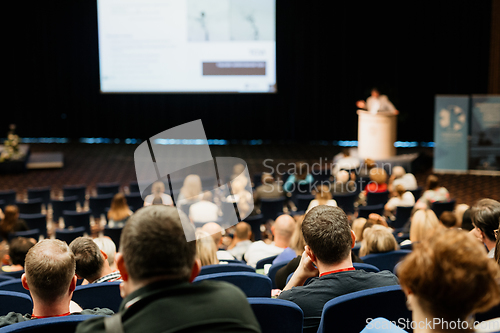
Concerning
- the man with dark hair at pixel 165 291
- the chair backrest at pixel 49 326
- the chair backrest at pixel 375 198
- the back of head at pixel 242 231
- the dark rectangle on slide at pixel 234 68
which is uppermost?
the dark rectangle on slide at pixel 234 68

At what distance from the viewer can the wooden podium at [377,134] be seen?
10.7 m

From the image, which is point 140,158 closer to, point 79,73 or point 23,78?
point 79,73

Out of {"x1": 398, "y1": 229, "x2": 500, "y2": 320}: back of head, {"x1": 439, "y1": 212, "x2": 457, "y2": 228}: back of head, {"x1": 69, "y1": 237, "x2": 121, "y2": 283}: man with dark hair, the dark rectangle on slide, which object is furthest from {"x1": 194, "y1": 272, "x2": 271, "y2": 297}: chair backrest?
the dark rectangle on slide

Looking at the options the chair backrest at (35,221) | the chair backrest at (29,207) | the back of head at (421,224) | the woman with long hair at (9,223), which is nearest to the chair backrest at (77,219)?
the chair backrest at (35,221)

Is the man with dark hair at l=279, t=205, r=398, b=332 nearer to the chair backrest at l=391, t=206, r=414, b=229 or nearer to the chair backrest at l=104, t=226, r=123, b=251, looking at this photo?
the chair backrest at l=104, t=226, r=123, b=251

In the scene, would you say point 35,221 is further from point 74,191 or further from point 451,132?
point 451,132

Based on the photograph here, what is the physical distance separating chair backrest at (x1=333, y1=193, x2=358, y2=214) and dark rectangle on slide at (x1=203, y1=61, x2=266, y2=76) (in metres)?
7.23

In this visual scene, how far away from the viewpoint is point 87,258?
293 cm

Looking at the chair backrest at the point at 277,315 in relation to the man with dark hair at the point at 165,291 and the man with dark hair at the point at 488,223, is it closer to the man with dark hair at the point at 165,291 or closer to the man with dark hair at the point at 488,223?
the man with dark hair at the point at 165,291

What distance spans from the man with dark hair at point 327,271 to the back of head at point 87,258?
4.00ft

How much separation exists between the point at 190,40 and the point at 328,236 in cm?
1218

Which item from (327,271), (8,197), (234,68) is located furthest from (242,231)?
(234,68)

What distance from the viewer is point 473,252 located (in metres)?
1.18

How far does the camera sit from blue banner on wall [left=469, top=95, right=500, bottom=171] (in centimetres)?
1040
